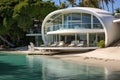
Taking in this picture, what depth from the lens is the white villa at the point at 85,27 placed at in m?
39.4

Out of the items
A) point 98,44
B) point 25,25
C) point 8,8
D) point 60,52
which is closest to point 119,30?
point 98,44

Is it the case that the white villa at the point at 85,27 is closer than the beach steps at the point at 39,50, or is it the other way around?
the white villa at the point at 85,27

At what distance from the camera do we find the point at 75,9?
4112 centimetres

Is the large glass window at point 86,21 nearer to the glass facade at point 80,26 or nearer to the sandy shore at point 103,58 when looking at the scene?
the glass facade at point 80,26

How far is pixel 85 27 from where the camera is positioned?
40531 millimetres

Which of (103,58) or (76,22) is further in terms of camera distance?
(76,22)

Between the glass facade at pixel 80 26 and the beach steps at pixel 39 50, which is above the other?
the glass facade at pixel 80 26

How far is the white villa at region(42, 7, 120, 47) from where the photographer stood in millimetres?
39375

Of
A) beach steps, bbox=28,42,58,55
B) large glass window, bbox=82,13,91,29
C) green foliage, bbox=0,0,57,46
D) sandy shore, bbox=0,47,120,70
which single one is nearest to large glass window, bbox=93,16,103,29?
large glass window, bbox=82,13,91,29

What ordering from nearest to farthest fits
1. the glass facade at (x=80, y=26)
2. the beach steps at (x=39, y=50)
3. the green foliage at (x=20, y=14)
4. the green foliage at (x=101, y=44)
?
the green foliage at (x=101, y=44) < the glass facade at (x=80, y=26) < the beach steps at (x=39, y=50) < the green foliage at (x=20, y=14)

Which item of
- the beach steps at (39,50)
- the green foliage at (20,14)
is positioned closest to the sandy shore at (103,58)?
the beach steps at (39,50)

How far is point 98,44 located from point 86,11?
4.80 m

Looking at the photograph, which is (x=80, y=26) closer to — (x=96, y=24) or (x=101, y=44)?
(x=96, y=24)

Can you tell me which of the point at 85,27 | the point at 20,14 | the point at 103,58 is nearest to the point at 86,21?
the point at 85,27
